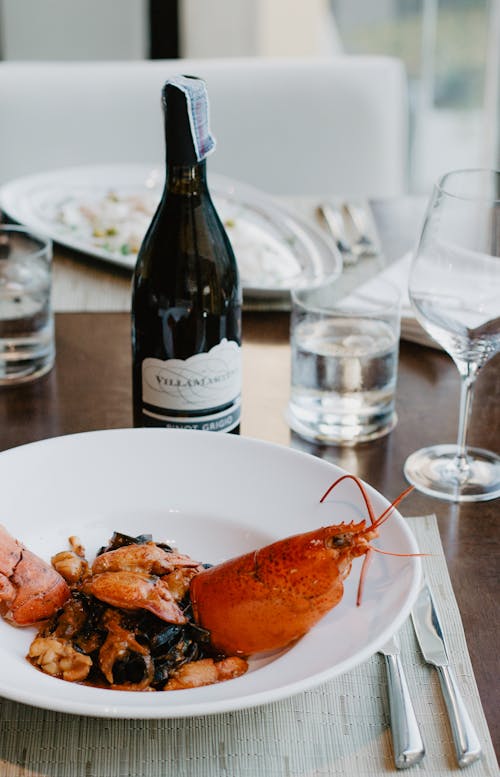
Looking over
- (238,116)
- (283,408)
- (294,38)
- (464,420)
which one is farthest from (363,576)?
(294,38)

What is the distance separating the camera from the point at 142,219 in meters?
1.73

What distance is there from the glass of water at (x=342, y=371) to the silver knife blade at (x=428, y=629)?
319mm

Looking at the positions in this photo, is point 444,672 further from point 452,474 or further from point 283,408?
point 283,408

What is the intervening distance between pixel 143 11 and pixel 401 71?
194 cm

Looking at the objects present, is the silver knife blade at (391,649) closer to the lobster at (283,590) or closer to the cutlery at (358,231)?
the lobster at (283,590)

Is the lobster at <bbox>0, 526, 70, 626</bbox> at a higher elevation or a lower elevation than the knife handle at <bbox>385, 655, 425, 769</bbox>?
higher

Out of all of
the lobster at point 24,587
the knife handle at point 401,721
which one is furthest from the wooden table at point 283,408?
the lobster at point 24,587

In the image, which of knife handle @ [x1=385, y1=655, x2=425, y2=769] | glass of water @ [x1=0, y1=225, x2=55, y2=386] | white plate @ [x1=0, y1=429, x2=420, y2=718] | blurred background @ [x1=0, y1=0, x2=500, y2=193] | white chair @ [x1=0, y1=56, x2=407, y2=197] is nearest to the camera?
knife handle @ [x1=385, y1=655, x2=425, y2=769]

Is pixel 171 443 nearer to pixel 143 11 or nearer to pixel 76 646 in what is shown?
pixel 76 646

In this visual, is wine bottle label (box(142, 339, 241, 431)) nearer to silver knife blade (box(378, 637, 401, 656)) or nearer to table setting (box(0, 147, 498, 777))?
table setting (box(0, 147, 498, 777))

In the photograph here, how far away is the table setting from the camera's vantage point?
0.76m

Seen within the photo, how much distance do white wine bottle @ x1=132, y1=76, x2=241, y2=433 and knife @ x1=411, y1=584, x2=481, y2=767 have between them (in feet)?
1.02

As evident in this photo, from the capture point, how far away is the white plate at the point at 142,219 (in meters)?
1.61

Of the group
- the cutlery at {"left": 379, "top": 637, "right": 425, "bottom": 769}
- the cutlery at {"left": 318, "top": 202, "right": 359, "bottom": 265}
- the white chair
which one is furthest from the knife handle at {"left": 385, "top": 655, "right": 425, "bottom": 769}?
the white chair
